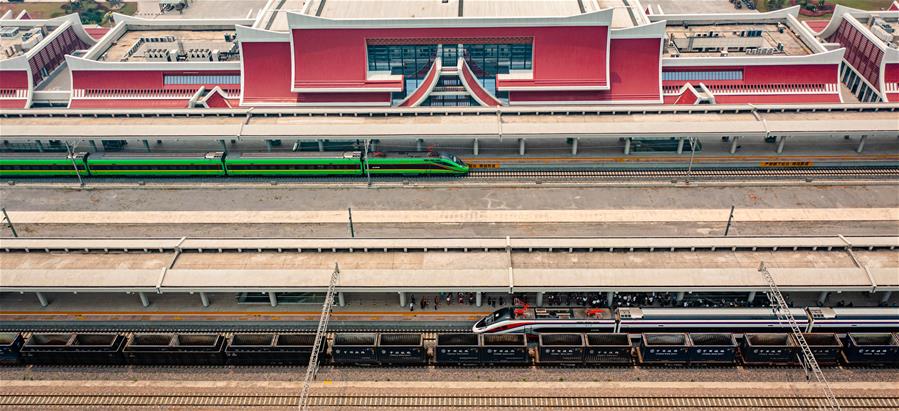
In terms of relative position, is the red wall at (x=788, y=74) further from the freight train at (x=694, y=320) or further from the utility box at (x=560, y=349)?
the utility box at (x=560, y=349)

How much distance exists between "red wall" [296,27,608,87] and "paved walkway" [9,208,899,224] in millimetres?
23445

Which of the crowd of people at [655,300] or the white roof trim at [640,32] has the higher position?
the white roof trim at [640,32]

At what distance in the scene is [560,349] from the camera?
51750mm

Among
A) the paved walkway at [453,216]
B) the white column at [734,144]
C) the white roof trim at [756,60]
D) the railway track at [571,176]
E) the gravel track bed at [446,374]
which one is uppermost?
the white roof trim at [756,60]

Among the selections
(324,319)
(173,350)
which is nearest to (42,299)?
(173,350)

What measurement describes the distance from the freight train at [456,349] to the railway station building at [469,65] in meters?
42.5

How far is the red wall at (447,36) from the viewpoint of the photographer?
8662cm

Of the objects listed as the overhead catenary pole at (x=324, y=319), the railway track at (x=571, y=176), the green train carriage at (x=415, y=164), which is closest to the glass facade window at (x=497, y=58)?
the railway track at (x=571, y=176)

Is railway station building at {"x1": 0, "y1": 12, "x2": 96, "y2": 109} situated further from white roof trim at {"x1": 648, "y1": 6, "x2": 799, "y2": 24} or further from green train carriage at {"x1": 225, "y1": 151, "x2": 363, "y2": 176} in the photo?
white roof trim at {"x1": 648, "y1": 6, "x2": 799, "y2": 24}

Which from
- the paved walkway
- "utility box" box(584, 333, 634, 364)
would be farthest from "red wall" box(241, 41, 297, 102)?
"utility box" box(584, 333, 634, 364)

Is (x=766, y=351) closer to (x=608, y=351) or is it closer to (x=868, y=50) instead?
(x=608, y=351)

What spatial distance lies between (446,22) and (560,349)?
1999 inches

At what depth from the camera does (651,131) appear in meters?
78.9

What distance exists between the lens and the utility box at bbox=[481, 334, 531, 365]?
170ft
